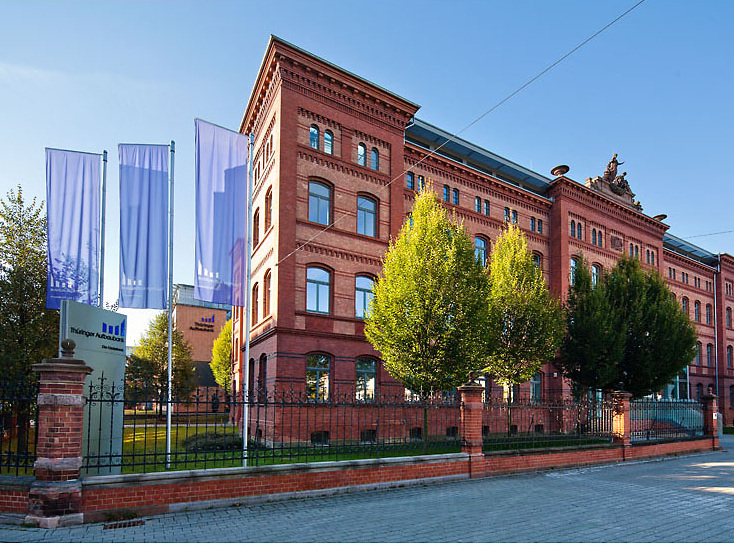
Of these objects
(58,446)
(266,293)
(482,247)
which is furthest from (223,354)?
(58,446)

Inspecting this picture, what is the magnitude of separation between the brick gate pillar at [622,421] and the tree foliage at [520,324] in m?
3.39

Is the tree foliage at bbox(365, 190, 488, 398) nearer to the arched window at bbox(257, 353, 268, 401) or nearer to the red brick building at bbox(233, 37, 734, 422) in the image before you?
the red brick building at bbox(233, 37, 734, 422)

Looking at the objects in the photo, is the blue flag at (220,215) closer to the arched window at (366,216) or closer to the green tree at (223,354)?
the arched window at (366,216)

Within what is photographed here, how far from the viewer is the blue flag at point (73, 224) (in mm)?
11498

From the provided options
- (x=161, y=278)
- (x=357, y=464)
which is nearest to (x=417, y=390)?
(x=357, y=464)

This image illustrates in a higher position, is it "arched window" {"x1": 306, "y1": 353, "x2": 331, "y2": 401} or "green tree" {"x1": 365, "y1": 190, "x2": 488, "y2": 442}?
"green tree" {"x1": 365, "y1": 190, "x2": 488, "y2": 442}

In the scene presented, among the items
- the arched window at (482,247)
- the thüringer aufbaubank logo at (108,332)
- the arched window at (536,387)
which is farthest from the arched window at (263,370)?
the arched window at (536,387)

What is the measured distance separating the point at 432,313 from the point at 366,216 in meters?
7.36

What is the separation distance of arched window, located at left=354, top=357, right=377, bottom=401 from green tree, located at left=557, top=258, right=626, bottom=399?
8.90 m

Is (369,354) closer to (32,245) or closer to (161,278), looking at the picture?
(161,278)

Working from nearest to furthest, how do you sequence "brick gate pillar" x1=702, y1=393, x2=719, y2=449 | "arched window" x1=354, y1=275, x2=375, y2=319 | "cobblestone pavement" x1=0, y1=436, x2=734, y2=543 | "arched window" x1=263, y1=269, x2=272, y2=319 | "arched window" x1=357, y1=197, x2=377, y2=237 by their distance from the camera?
"cobblestone pavement" x1=0, y1=436, x2=734, y2=543
"arched window" x1=263, y1=269, x2=272, y2=319
"arched window" x1=354, y1=275, x2=375, y2=319
"arched window" x1=357, y1=197, x2=377, y2=237
"brick gate pillar" x1=702, y1=393, x2=719, y2=449

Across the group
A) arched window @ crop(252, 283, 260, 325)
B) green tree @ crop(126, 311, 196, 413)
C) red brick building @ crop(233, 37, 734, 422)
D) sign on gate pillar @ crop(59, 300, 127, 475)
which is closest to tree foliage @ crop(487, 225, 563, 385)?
red brick building @ crop(233, 37, 734, 422)

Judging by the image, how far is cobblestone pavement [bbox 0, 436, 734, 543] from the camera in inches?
301

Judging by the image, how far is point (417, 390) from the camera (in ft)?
54.2
